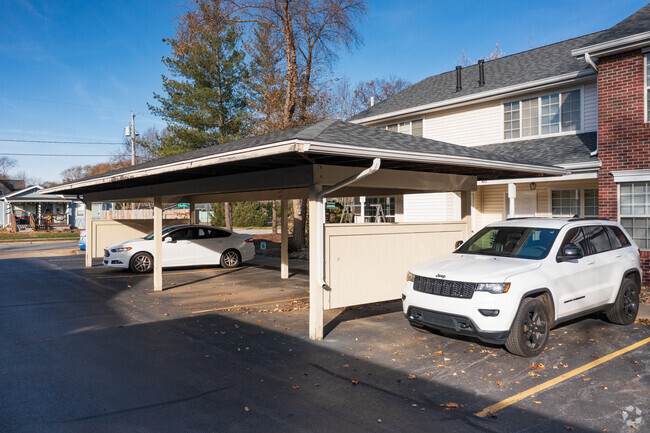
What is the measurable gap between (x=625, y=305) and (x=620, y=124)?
226 inches

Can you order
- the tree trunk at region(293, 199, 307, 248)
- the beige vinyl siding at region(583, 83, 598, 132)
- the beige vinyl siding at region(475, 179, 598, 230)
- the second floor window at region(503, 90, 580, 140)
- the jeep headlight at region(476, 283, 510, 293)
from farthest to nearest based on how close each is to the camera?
the tree trunk at region(293, 199, 307, 248), the beige vinyl siding at region(475, 179, 598, 230), the second floor window at region(503, 90, 580, 140), the beige vinyl siding at region(583, 83, 598, 132), the jeep headlight at region(476, 283, 510, 293)

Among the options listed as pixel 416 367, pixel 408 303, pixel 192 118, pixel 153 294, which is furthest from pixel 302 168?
pixel 192 118

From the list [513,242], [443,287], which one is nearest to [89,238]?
[443,287]

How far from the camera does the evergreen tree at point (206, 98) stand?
28078 mm

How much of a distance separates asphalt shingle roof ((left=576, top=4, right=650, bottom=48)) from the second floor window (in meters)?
2.46

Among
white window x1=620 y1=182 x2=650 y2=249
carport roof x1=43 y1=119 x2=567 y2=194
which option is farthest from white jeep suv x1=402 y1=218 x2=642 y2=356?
white window x1=620 y1=182 x2=650 y2=249

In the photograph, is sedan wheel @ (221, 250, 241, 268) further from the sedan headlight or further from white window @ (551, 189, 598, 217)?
white window @ (551, 189, 598, 217)

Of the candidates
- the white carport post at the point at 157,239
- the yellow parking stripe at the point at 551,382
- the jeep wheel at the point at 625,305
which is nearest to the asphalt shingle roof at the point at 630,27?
the jeep wheel at the point at 625,305

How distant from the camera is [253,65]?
997 inches

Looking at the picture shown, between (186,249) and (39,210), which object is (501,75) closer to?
(186,249)

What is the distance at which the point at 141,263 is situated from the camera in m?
14.9

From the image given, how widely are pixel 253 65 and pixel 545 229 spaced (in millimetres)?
21418

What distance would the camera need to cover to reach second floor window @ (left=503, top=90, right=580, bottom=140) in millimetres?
14492

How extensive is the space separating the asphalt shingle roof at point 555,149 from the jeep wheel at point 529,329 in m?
6.26
